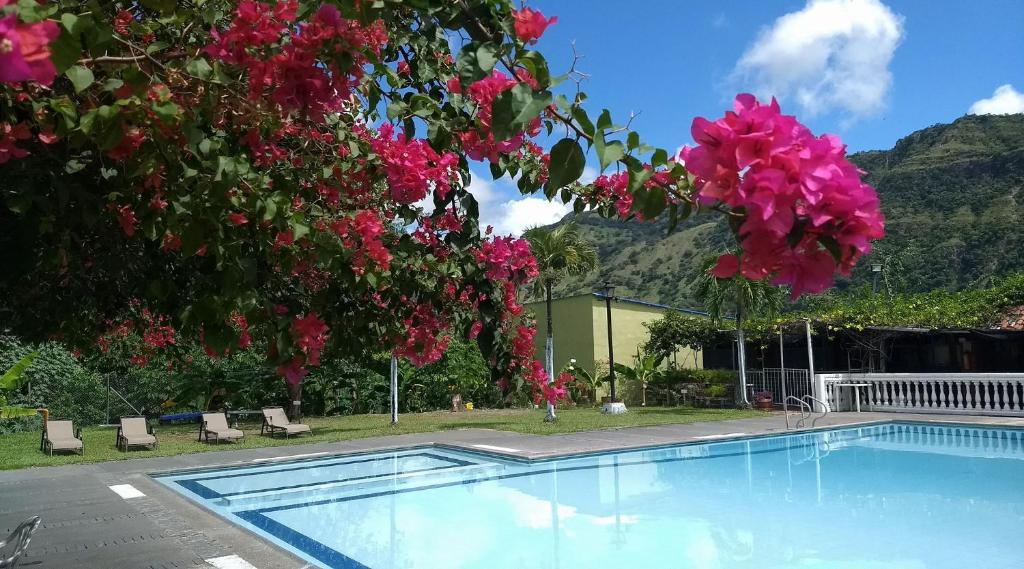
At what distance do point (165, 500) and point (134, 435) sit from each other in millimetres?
5804

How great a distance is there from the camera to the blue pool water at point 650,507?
22.5 feet

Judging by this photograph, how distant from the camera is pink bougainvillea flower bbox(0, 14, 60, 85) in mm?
926

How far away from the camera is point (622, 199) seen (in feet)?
10.2

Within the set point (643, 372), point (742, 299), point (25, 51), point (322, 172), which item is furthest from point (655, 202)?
point (643, 372)

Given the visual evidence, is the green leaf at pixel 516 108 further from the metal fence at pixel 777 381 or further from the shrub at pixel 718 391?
the shrub at pixel 718 391

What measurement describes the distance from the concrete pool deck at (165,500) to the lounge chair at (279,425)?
5.86 feet

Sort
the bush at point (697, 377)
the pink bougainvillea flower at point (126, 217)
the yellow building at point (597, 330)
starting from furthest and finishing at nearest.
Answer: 1. the yellow building at point (597, 330)
2. the bush at point (697, 377)
3. the pink bougainvillea flower at point (126, 217)

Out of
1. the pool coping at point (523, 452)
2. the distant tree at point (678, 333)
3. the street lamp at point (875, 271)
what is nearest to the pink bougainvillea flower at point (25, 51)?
the pool coping at point (523, 452)

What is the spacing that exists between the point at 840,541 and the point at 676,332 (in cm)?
1747

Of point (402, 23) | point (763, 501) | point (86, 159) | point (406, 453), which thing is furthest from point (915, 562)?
point (406, 453)

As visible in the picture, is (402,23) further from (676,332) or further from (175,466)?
(676,332)

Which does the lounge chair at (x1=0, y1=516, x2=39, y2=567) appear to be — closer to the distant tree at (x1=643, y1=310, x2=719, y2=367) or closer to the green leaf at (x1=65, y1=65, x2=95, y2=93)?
the green leaf at (x1=65, y1=65, x2=95, y2=93)

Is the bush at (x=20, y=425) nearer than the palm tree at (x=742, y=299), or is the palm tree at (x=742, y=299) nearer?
the bush at (x=20, y=425)

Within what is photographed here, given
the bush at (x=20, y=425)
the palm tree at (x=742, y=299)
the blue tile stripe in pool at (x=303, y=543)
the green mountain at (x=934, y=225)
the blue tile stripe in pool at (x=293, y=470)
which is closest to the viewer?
the blue tile stripe in pool at (x=303, y=543)
